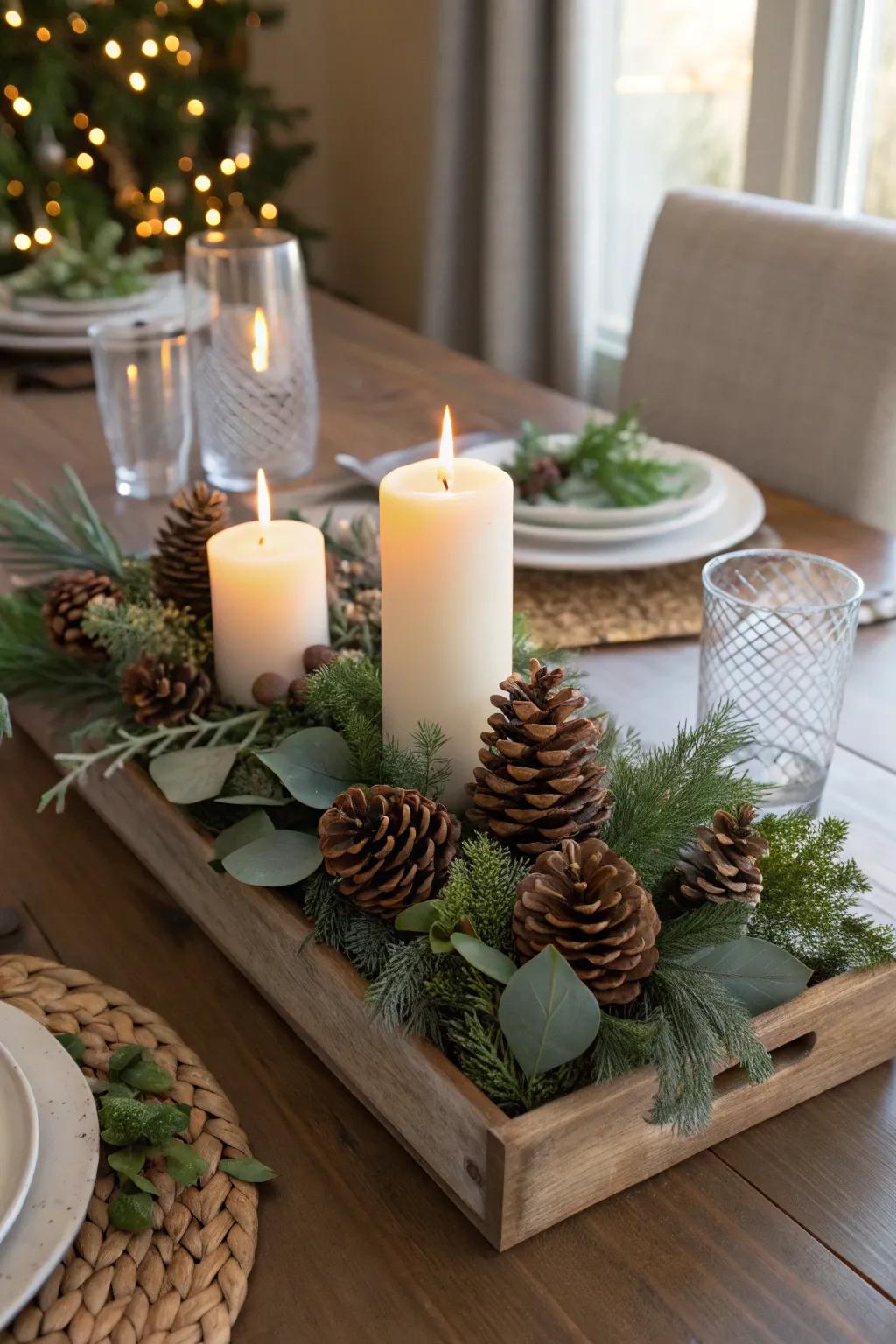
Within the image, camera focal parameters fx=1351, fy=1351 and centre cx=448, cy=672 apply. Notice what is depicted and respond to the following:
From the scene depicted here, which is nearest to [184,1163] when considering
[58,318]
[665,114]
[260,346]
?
[260,346]

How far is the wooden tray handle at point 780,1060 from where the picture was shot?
0.58 m

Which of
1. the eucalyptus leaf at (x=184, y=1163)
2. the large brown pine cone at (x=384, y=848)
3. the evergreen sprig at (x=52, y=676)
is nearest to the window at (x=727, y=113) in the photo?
the evergreen sprig at (x=52, y=676)

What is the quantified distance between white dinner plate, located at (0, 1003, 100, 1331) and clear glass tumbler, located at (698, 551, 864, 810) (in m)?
0.40

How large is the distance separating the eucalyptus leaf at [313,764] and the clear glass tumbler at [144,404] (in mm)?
757

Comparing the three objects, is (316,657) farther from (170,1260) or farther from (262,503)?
(170,1260)

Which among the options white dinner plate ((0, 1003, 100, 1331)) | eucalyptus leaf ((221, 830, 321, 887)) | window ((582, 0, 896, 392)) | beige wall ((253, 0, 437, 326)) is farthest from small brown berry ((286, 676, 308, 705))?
beige wall ((253, 0, 437, 326))

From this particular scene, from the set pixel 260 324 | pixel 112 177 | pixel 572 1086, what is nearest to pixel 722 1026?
pixel 572 1086

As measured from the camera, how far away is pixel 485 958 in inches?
21.3

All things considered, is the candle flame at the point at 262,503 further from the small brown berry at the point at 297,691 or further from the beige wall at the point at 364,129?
the beige wall at the point at 364,129

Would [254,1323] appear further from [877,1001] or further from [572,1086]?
[877,1001]

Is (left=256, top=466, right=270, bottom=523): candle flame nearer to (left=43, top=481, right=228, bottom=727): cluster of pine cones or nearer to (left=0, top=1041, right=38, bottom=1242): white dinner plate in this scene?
(left=43, top=481, right=228, bottom=727): cluster of pine cones

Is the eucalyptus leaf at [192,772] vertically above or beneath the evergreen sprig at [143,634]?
beneath

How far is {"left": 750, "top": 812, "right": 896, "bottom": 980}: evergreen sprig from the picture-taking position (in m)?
0.62

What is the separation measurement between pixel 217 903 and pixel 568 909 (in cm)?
23
